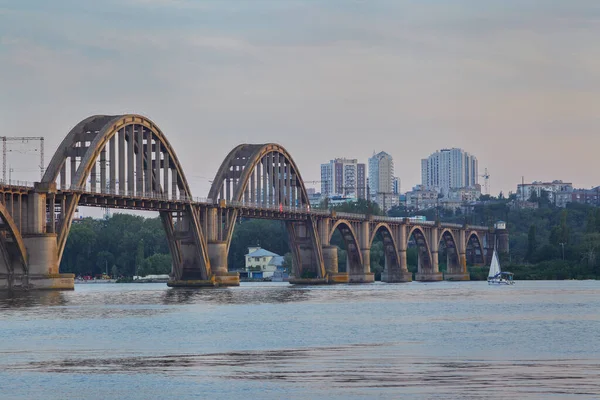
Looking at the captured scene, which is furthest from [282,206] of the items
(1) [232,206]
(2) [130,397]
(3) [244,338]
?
(2) [130,397]

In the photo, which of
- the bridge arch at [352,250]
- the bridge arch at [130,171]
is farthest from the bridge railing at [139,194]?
the bridge arch at [352,250]

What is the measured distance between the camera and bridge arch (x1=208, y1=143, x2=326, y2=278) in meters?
158

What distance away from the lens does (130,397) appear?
3716cm

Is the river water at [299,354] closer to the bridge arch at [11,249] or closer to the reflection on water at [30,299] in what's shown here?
the reflection on water at [30,299]

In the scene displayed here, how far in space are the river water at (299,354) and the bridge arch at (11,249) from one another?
22.8 m

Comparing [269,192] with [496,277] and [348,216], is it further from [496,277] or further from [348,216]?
[496,277]

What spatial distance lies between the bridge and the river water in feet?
82.5

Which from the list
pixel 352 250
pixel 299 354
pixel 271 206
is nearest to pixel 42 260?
pixel 271 206

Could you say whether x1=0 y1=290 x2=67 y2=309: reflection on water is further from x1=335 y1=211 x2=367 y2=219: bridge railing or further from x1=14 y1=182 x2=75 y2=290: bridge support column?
x1=335 y1=211 x2=367 y2=219: bridge railing

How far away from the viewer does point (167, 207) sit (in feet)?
461

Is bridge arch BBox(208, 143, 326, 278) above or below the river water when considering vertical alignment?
above

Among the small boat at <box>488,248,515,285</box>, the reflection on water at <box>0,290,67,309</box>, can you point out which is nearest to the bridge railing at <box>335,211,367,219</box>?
the small boat at <box>488,248,515,285</box>

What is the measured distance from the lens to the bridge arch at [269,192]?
520 ft

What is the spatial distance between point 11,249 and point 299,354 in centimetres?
6632
